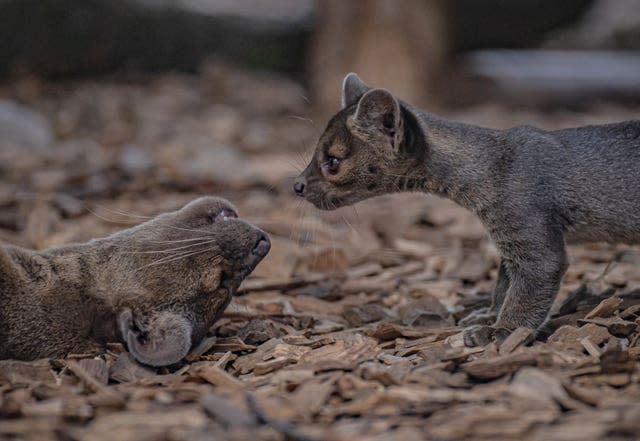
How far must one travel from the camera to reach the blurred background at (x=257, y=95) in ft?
25.1

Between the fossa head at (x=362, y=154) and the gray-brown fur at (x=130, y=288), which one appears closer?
the gray-brown fur at (x=130, y=288)

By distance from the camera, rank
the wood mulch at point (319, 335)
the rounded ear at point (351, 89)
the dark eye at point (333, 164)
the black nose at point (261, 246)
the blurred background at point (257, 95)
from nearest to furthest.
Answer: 1. the wood mulch at point (319, 335)
2. the black nose at point (261, 246)
3. the dark eye at point (333, 164)
4. the rounded ear at point (351, 89)
5. the blurred background at point (257, 95)

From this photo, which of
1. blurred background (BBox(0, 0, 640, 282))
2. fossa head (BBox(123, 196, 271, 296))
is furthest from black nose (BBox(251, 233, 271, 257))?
blurred background (BBox(0, 0, 640, 282))

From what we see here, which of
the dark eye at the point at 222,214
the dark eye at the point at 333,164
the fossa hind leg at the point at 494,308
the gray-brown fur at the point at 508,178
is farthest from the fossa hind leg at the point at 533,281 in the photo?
the dark eye at the point at 222,214

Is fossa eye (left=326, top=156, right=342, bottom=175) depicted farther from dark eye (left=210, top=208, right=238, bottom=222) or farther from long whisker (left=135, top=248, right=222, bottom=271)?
long whisker (left=135, top=248, right=222, bottom=271)

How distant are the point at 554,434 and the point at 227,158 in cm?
726

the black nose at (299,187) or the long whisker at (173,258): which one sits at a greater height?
the black nose at (299,187)

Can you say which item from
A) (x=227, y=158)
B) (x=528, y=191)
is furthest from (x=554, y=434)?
(x=227, y=158)

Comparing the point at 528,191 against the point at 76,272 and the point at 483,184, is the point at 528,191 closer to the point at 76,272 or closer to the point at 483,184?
the point at 483,184

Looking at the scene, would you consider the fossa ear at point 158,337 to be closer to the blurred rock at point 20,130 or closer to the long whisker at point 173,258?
the long whisker at point 173,258

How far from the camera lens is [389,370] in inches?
164

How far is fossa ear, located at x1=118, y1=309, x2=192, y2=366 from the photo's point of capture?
14.1 ft

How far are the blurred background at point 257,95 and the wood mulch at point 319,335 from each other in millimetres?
51

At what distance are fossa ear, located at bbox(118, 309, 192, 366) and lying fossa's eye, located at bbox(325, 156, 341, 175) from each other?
1635 millimetres
